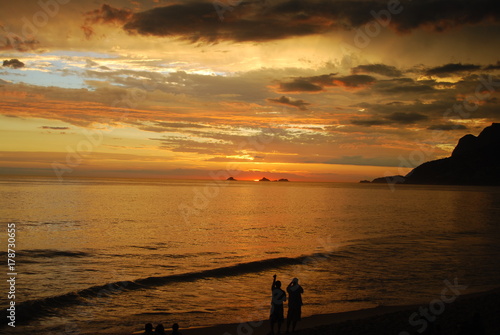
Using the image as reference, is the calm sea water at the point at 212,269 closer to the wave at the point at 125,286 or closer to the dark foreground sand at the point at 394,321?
the wave at the point at 125,286

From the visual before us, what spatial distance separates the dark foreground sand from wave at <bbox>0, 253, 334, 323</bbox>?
777cm

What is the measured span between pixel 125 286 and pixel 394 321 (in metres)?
15.8

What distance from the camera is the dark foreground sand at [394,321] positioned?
1515 cm

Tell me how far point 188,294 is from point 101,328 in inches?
258

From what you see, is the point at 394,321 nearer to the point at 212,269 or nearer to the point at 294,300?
the point at 294,300

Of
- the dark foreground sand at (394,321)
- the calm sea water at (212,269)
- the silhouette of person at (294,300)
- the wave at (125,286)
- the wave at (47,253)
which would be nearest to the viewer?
the dark foreground sand at (394,321)

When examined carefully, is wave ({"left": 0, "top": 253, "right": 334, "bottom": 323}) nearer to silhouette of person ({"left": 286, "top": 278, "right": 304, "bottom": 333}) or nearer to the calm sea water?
the calm sea water

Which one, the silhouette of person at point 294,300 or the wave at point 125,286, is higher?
the silhouette of person at point 294,300

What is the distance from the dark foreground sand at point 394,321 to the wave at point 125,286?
777cm

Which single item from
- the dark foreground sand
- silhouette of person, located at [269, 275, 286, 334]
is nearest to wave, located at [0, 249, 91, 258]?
the dark foreground sand

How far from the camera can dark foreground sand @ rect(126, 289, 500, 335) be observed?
15.2 meters

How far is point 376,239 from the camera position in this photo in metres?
46.5

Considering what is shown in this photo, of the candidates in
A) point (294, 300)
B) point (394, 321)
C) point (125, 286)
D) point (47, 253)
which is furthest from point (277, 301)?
point (47, 253)

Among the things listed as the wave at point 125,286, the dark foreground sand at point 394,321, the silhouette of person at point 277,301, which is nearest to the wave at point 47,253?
the wave at point 125,286
